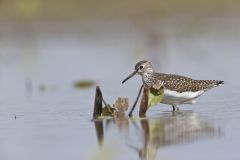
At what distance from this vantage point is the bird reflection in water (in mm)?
10125

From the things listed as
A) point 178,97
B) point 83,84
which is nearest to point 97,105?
point 178,97

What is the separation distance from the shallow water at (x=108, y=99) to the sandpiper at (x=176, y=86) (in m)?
0.16

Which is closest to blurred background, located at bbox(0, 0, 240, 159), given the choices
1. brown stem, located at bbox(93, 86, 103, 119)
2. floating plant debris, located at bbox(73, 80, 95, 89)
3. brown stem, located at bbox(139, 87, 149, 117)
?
floating plant debris, located at bbox(73, 80, 95, 89)

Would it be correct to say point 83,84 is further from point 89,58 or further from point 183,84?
point 89,58

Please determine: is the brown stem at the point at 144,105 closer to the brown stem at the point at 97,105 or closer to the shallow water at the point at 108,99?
the shallow water at the point at 108,99

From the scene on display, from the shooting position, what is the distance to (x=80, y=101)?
13.8m

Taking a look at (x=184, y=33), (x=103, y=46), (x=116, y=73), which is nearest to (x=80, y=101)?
(x=116, y=73)

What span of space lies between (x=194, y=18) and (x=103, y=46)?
3.84 m

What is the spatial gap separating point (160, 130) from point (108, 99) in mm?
2877

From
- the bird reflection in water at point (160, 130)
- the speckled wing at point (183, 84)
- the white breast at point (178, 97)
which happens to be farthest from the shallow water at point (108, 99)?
the speckled wing at point (183, 84)

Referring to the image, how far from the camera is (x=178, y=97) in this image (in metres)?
13.2

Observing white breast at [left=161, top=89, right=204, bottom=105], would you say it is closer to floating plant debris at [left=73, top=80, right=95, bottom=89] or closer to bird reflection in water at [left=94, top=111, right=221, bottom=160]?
bird reflection in water at [left=94, top=111, right=221, bottom=160]

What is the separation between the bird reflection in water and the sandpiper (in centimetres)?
60

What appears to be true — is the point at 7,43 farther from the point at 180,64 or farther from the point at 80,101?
the point at 80,101
